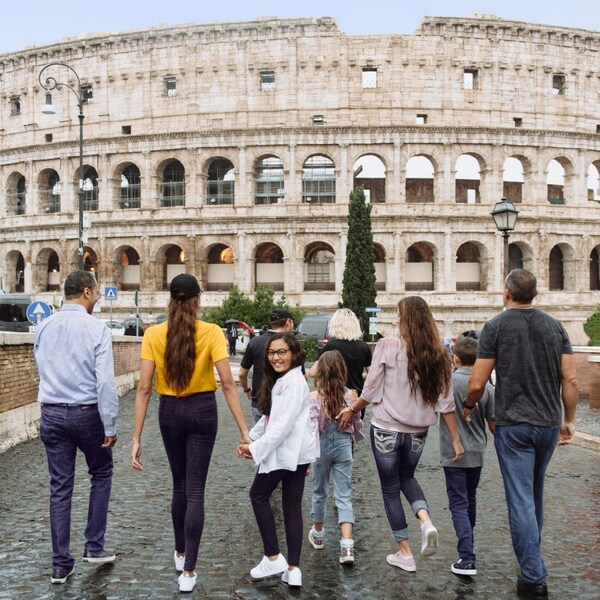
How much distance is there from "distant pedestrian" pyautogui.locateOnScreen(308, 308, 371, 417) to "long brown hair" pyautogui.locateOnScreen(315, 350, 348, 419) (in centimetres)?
92

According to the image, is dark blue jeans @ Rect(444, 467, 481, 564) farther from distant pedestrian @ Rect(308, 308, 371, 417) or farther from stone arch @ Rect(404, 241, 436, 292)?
stone arch @ Rect(404, 241, 436, 292)

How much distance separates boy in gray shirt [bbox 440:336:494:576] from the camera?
17.1 feet

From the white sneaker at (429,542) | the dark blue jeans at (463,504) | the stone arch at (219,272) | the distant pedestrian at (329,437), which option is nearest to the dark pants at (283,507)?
the distant pedestrian at (329,437)

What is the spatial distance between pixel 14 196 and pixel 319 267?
63.8 feet

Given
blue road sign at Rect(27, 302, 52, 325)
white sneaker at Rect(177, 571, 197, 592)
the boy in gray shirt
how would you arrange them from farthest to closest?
blue road sign at Rect(27, 302, 52, 325) < the boy in gray shirt < white sneaker at Rect(177, 571, 197, 592)

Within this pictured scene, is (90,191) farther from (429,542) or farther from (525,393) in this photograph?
(525,393)

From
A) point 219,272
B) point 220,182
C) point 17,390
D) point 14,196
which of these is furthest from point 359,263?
point 17,390

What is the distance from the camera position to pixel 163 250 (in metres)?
40.2

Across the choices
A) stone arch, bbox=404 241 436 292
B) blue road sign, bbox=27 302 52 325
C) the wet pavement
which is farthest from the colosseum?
the wet pavement

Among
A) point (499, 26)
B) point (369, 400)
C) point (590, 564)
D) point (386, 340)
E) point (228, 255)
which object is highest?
point (499, 26)

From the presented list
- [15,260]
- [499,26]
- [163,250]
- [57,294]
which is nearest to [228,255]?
[163,250]

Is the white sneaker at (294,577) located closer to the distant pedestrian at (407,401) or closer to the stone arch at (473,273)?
the distant pedestrian at (407,401)

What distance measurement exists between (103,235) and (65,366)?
3675 centimetres

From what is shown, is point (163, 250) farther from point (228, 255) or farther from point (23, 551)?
point (23, 551)
